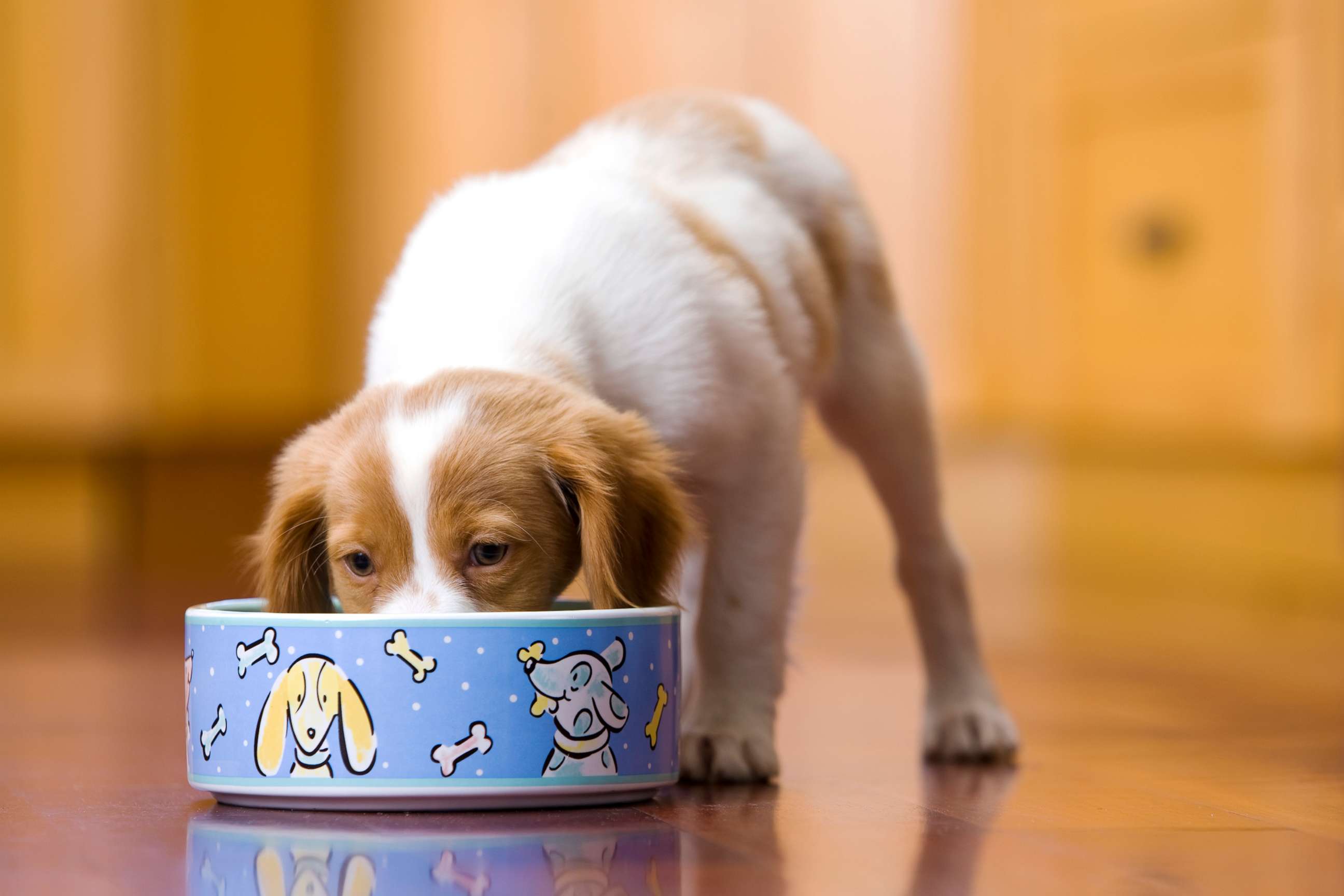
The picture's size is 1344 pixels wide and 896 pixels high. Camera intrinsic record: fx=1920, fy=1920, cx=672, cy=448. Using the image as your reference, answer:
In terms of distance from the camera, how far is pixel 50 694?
3205 millimetres

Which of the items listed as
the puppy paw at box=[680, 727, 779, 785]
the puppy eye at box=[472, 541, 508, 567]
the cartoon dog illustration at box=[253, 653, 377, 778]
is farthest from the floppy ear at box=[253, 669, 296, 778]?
the puppy paw at box=[680, 727, 779, 785]

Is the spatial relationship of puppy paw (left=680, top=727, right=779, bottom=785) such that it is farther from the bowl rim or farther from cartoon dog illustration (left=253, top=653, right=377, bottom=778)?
cartoon dog illustration (left=253, top=653, right=377, bottom=778)

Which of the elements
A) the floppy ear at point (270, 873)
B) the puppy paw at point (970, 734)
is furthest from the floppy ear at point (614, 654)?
the puppy paw at point (970, 734)

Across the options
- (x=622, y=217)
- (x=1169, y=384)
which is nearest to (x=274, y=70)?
(x=1169, y=384)

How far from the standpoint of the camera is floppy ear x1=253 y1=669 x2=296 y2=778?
1.90 metres

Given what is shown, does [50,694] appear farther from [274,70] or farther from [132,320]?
[274,70]

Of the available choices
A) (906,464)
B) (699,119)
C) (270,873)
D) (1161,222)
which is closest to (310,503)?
(270,873)

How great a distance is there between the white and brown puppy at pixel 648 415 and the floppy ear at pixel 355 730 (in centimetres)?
12

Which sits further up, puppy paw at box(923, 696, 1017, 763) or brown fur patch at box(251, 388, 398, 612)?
brown fur patch at box(251, 388, 398, 612)

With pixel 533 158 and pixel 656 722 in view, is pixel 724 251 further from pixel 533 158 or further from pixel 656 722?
pixel 533 158

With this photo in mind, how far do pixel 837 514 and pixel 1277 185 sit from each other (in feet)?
7.37

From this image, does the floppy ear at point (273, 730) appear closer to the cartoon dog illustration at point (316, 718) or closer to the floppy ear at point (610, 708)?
the cartoon dog illustration at point (316, 718)

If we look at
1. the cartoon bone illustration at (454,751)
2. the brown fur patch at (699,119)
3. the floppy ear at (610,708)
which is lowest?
the cartoon bone illustration at (454,751)

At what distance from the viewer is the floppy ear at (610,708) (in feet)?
6.27
